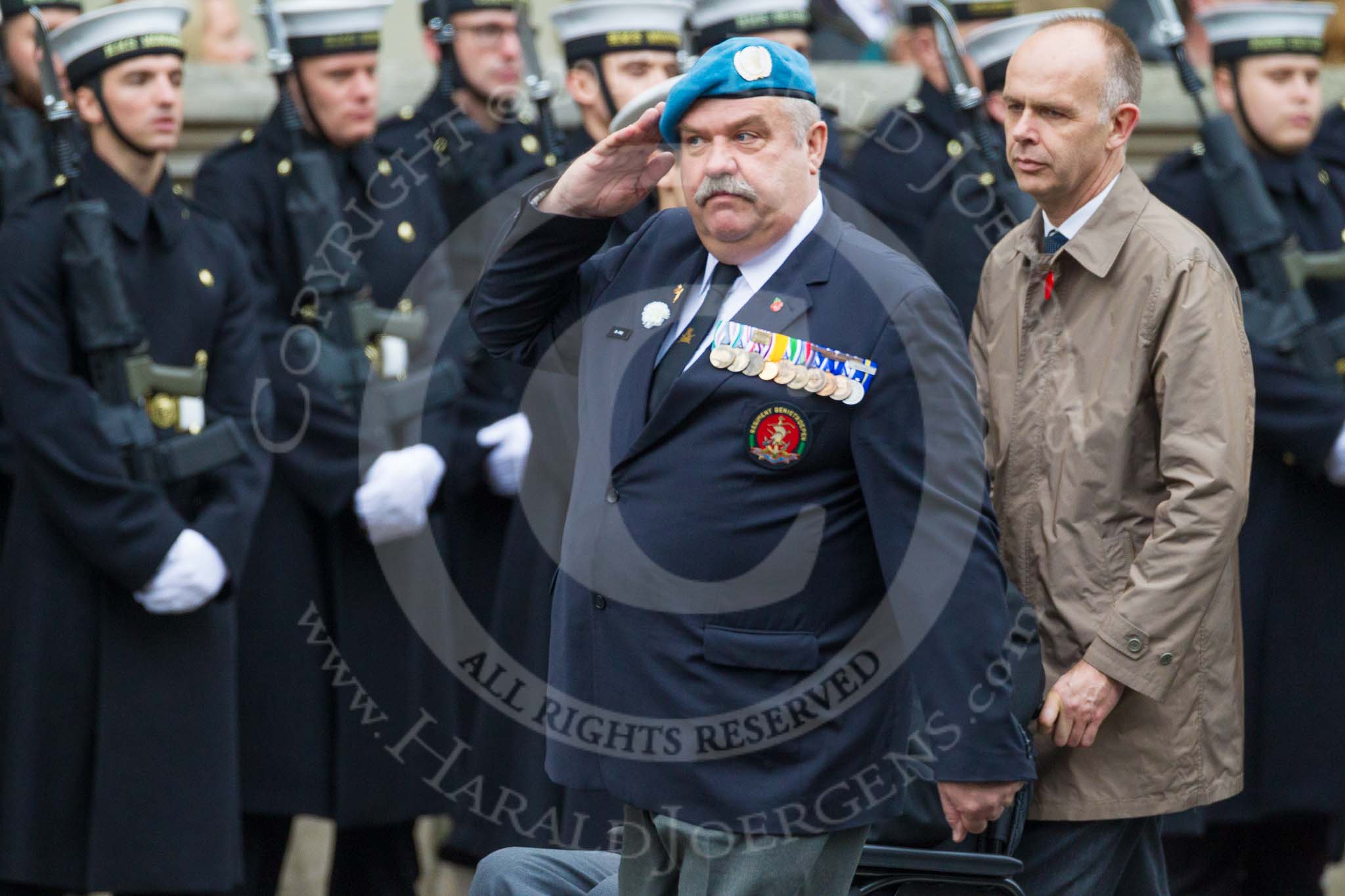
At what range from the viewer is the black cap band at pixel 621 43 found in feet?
17.6

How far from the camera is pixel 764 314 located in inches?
117

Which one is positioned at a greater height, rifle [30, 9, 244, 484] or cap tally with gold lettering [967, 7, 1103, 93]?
cap tally with gold lettering [967, 7, 1103, 93]

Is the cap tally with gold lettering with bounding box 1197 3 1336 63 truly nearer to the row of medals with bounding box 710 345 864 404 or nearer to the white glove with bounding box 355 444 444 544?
the white glove with bounding box 355 444 444 544

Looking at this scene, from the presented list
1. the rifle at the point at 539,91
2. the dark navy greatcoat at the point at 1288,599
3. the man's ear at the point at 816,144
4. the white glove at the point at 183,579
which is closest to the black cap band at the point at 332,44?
the rifle at the point at 539,91

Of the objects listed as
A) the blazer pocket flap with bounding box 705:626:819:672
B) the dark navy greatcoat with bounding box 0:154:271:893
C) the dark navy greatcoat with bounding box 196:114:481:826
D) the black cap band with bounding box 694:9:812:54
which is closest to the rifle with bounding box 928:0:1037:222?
the black cap band with bounding box 694:9:812:54

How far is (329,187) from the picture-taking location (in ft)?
16.8

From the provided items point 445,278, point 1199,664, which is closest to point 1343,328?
point 1199,664

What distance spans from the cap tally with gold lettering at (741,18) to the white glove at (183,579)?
218 centimetres

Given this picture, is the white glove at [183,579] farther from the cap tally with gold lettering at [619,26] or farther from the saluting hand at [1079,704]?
the saluting hand at [1079,704]

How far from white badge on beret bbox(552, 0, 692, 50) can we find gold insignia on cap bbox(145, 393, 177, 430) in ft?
5.19

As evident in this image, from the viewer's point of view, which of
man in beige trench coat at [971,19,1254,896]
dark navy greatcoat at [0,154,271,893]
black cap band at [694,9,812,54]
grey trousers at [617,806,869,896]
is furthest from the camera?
black cap band at [694,9,812,54]

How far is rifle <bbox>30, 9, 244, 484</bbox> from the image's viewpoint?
176 inches

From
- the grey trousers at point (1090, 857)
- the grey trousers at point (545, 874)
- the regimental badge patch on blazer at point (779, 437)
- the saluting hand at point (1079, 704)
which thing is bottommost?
the grey trousers at point (1090, 857)

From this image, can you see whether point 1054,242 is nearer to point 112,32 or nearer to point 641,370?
point 641,370
